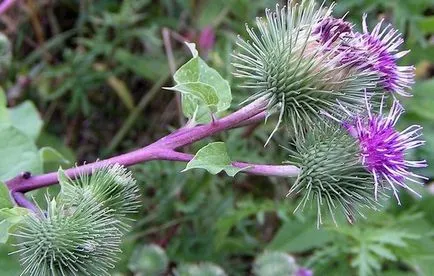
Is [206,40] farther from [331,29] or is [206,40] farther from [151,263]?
[331,29]

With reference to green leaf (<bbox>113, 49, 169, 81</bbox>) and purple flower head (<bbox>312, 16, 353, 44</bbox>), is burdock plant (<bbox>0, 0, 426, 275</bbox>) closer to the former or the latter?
purple flower head (<bbox>312, 16, 353, 44</bbox>)

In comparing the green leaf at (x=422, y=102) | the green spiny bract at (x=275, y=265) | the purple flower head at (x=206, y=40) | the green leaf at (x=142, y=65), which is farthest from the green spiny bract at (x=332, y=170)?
the green leaf at (x=142, y=65)

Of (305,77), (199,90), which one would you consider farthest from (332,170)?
(199,90)

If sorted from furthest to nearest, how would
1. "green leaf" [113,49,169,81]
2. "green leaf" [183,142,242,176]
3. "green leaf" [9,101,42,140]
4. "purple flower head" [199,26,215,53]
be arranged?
"green leaf" [113,49,169,81] < "purple flower head" [199,26,215,53] < "green leaf" [9,101,42,140] < "green leaf" [183,142,242,176]

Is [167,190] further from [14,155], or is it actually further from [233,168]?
[233,168]

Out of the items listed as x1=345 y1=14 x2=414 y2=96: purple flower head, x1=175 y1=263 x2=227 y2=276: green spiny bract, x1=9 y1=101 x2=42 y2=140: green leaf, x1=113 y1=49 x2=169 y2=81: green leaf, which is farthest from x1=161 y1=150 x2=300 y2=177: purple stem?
x1=113 y1=49 x2=169 y2=81: green leaf

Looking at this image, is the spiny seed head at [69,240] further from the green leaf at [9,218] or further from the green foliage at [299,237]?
the green foliage at [299,237]
